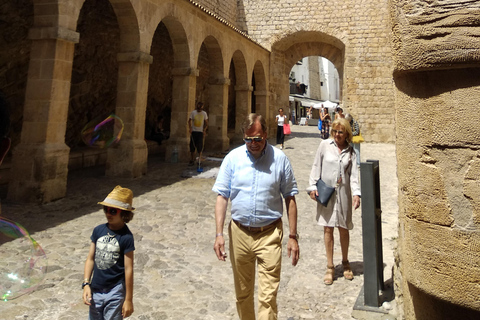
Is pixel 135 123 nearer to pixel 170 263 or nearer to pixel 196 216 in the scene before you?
pixel 196 216

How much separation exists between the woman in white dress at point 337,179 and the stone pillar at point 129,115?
5.44m

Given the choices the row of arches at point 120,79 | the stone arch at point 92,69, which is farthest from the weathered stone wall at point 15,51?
the stone arch at point 92,69

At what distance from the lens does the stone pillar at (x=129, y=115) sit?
26.2ft

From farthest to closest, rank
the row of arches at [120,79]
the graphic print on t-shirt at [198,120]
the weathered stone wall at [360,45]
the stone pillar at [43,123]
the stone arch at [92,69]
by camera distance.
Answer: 1. the weathered stone wall at [360,45]
2. the stone arch at [92,69]
3. the graphic print on t-shirt at [198,120]
4. the row of arches at [120,79]
5. the stone pillar at [43,123]

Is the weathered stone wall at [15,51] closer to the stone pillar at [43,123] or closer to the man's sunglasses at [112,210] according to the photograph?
the stone pillar at [43,123]

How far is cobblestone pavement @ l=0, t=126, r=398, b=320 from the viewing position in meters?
2.97

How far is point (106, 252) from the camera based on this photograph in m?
2.06

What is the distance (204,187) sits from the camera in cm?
748

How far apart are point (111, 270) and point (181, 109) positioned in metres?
8.43

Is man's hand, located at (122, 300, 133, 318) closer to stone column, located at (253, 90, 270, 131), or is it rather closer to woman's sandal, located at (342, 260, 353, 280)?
woman's sandal, located at (342, 260, 353, 280)

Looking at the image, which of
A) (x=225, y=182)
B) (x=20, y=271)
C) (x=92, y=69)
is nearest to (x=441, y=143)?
(x=225, y=182)

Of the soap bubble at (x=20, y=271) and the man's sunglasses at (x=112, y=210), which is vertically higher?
the man's sunglasses at (x=112, y=210)

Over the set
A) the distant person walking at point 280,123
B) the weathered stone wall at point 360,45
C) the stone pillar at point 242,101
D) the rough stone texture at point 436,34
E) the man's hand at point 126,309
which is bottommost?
the man's hand at point 126,309

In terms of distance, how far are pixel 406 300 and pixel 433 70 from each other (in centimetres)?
125
